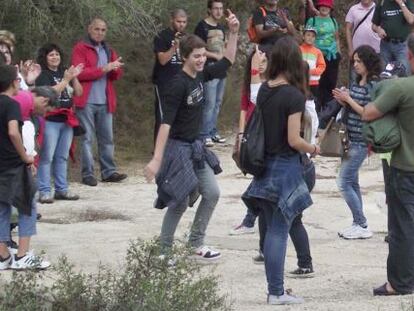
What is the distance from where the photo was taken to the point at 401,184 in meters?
6.19

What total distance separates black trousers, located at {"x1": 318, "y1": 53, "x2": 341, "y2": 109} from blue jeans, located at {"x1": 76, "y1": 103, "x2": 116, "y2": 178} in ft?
11.2

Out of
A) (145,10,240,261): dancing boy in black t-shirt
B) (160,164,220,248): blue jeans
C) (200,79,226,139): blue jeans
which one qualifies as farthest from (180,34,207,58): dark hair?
(200,79,226,139): blue jeans

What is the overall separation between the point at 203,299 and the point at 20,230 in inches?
89.3

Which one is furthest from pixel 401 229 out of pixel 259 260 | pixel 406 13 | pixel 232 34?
pixel 406 13

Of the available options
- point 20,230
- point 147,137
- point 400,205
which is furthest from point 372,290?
point 147,137

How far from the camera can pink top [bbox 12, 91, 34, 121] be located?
7.35 meters

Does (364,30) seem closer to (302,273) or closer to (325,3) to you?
(325,3)

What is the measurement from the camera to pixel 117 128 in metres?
13.6

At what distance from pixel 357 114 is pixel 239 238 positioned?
152 cm

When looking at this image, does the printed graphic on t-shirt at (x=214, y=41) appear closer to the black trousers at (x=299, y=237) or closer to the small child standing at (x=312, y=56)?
the small child standing at (x=312, y=56)

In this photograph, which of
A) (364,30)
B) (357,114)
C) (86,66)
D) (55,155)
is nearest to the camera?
(357,114)

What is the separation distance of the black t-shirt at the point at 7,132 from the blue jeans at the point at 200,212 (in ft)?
3.84

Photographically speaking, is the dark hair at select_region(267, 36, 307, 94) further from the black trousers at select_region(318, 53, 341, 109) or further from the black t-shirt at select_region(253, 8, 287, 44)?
the black trousers at select_region(318, 53, 341, 109)

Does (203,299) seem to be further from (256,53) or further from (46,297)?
(256,53)
